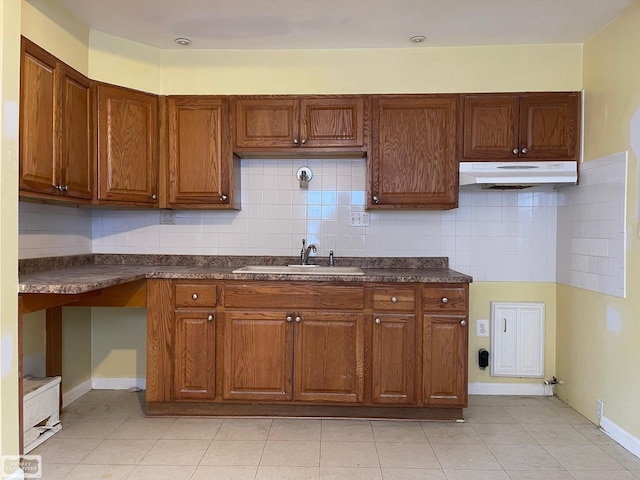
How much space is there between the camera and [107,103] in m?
2.79

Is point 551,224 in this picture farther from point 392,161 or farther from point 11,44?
point 11,44

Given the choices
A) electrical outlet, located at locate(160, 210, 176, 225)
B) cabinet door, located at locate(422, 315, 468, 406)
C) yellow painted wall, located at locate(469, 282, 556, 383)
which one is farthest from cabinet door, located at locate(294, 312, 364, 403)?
electrical outlet, located at locate(160, 210, 176, 225)

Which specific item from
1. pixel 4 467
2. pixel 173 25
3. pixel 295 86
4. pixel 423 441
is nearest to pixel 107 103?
pixel 173 25

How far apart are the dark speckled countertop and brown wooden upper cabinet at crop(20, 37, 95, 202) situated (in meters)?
0.47

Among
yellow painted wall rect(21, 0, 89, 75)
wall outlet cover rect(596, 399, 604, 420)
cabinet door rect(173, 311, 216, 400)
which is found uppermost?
yellow painted wall rect(21, 0, 89, 75)

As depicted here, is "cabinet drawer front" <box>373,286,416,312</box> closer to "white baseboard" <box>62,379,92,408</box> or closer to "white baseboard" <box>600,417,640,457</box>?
"white baseboard" <box>600,417,640,457</box>

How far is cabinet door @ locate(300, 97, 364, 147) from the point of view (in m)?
2.91

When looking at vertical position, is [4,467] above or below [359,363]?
below

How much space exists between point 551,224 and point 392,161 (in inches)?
51.7

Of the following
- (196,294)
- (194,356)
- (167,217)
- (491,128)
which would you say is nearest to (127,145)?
(167,217)

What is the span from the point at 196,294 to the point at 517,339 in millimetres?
2288

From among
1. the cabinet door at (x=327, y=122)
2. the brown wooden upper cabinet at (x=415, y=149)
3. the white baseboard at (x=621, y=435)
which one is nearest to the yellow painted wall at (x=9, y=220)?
the cabinet door at (x=327, y=122)

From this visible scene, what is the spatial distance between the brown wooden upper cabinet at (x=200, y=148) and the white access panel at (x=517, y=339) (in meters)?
2.14

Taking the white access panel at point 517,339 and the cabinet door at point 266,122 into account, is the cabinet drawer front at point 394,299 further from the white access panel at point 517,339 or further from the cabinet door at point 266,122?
the cabinet door at point 266,122
